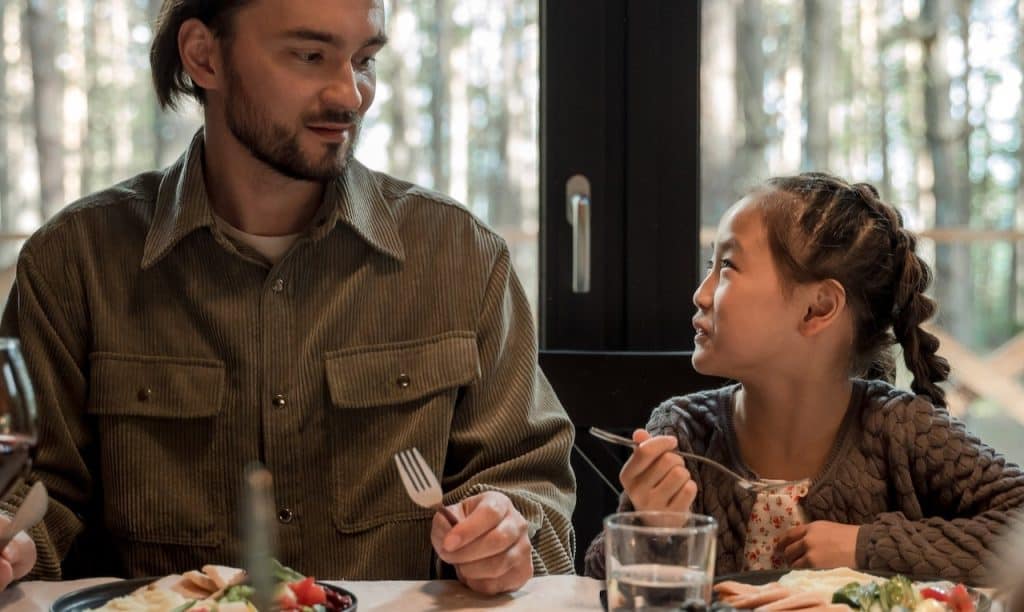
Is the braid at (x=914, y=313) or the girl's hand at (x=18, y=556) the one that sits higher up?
the braid at (x=914, y=313)

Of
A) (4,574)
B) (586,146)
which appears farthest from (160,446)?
(586,146)

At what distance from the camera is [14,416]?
3.62 feet

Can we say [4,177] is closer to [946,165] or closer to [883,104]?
[883,104]

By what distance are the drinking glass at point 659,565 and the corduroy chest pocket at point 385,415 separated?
786mm

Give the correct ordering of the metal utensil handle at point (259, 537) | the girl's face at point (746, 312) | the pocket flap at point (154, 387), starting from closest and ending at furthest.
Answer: the metal utensil handle at point (259, 537)
the pocket flap at point (154, 387)
the girl's face at point (746, 312)

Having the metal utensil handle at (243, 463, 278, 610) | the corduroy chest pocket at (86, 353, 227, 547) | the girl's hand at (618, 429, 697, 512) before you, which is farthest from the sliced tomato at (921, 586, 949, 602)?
the corduroy chest pocket at (86, 353, 227, 547)

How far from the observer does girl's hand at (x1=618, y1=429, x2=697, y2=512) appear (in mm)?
1707

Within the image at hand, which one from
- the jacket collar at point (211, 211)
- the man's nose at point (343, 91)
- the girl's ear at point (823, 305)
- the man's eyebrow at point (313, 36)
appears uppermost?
the man's eyebrow at point (313, 36)

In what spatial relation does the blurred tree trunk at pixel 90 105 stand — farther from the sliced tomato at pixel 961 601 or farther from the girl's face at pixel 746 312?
the sliced tomato at pixel 961 601

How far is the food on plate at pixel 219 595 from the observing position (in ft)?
4.09

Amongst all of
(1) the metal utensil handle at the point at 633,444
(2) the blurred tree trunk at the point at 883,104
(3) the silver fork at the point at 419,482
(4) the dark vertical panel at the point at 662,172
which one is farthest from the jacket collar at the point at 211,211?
(2) the blurred tree trunk at the point at 883,104

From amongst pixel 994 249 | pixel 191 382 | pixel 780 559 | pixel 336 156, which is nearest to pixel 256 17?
pixel 336 156

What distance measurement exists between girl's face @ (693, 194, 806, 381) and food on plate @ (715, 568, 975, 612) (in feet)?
2.15

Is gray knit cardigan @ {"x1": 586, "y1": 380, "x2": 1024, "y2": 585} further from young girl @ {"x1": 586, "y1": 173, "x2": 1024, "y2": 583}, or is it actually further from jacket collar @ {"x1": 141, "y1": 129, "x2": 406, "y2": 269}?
jacket collar @ {"x1": 141, "y1": 129, "x2": 406, "y2": 269}
